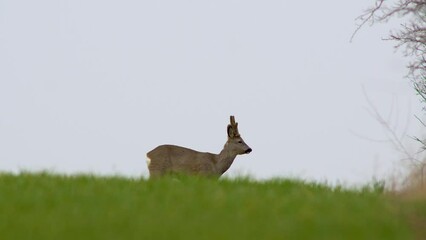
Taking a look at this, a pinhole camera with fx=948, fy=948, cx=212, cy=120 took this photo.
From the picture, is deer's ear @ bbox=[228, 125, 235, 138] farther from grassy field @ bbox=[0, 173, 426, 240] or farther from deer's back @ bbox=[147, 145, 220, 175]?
grassy field @ bbox=[0, 173, 426, 240]

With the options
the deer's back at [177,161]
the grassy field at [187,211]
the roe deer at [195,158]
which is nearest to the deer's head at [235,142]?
the roe deer at [195,158]

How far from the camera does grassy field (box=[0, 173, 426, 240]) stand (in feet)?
35.9

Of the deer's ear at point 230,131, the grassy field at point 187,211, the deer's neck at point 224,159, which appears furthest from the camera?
the deer's ear at point 230,131

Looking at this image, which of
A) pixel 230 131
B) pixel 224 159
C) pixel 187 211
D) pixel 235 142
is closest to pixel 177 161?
pixel 224 159

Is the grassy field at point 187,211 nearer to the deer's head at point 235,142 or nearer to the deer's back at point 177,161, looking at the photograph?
the deer's back at point 177,161

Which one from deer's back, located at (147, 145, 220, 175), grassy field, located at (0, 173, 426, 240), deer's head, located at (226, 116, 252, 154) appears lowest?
grassy field, located at (0, 173, 426, 240)

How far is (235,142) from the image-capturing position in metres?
21.2

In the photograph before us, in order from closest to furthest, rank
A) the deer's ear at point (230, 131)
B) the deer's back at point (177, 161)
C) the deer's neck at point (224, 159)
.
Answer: the deer's back at point (177, 161) → the deer's neck at point (224, 159) → the deer's ear at point (230, 131)

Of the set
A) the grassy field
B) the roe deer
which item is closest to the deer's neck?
the roe deer

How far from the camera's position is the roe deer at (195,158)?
787 inches

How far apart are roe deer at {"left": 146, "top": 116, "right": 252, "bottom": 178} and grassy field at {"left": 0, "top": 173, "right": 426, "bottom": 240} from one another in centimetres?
383

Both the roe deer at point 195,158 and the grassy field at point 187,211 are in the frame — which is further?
the roe deer at point 195,158

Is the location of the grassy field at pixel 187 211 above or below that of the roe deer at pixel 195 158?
below

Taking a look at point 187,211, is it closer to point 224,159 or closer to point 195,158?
point 195,158
